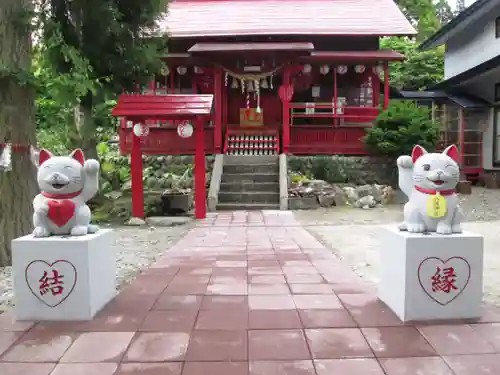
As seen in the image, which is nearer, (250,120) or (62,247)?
(62,247)

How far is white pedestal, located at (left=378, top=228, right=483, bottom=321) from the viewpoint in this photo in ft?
10.5

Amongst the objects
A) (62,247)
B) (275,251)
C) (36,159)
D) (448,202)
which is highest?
(36,159)

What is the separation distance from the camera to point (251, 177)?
11242mm

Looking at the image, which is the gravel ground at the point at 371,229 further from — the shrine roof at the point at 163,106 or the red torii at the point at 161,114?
the shrine roof at the point at 163,106

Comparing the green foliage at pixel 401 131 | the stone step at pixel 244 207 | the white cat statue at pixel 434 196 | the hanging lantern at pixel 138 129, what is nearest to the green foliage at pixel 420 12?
the green foliage at pixel 401 131

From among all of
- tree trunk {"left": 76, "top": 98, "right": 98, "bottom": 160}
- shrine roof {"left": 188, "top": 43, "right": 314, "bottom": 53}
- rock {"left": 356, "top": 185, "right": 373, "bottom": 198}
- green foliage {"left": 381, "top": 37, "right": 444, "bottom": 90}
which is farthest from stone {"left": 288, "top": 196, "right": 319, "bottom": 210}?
green foliage {"left": 381, "top": 37, "right": 444, "bottom": 90}

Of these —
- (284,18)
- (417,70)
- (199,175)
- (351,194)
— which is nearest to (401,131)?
(351,194)

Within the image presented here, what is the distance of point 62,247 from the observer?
330cm

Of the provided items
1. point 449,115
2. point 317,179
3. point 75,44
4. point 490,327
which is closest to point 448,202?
point 490,327

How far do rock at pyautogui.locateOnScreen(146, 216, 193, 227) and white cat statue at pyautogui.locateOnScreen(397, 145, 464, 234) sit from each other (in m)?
5.90

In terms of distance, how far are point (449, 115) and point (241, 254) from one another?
14502mm

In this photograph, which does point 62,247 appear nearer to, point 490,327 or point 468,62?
point 490,327

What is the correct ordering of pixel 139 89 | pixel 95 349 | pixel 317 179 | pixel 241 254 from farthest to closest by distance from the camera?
pixel 317 179
pixel 139 89
pixel 241 254
pixel 95 349

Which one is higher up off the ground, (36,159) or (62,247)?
(36,159)
